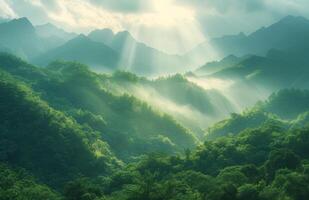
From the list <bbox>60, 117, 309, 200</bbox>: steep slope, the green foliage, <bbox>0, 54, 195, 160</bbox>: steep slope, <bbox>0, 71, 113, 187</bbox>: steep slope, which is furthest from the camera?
<bbox>0, 54, 195, 160</bbox>: steep slope

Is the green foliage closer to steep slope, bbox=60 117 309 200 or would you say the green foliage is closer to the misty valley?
the misty valley

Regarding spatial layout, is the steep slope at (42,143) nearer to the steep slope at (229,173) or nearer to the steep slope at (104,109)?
the steep slope at (229,173)

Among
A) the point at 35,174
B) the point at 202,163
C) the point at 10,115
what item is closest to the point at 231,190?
the point at 202,163

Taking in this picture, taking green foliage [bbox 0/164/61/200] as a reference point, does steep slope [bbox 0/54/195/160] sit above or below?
above

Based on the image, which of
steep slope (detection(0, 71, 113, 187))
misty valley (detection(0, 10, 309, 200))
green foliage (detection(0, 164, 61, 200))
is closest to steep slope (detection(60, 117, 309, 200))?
misty valley (detection(0, 10, 309, 200))

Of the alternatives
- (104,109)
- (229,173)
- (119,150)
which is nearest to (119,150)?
(119,150)

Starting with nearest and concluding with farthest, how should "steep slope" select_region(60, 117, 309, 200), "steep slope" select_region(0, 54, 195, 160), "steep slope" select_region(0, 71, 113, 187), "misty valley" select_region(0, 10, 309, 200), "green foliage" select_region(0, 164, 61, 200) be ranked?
"steep slope" select_region(60, 117, 309, 200)
"misty valley" select_region(0, 10, 309, 200)
"green foliage" select_region(0, 164, 61, 200)
"steep slope" select_region(0, 71, 113, 187)
"steep slope" select_region(0, 54, 195, 160)

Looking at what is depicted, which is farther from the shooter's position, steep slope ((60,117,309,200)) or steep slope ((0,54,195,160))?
steep slope ((0,54,195,160))

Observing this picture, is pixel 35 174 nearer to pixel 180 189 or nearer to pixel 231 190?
pixel 180 189

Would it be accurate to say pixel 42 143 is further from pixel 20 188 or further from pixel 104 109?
pixel 104 109

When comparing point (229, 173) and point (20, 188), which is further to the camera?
point (20, 188)

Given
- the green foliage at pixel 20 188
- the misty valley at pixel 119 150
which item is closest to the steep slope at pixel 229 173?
the misty valley at pixel 119 150
